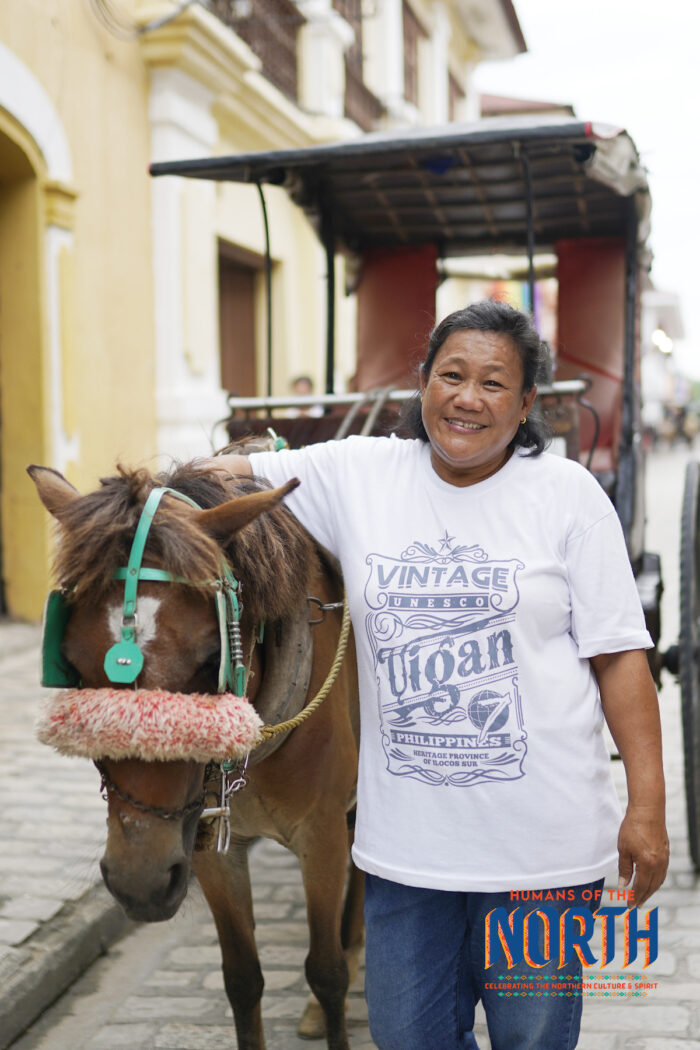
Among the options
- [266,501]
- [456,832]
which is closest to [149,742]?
[266,501]

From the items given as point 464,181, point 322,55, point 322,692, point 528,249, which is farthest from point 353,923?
point 322,55

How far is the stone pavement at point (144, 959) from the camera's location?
3.04 metres

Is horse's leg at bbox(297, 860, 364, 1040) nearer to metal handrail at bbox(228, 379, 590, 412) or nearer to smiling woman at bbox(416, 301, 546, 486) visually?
metal handrail at bbox(228, 379, 590, 412)

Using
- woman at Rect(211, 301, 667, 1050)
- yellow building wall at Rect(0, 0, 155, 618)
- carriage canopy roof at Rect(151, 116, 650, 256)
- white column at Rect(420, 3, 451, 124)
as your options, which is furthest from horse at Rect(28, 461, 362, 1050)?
white column at Rect(420, 3, 451, 124)

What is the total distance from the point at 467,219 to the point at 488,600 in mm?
4216

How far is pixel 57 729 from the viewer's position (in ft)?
5.93

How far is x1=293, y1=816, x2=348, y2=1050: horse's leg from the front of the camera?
265cm

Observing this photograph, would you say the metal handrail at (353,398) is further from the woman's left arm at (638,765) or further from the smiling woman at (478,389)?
the woman's left arm at (638,765)

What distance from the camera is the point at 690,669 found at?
4016 millimetres

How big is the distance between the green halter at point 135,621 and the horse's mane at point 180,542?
0.02m

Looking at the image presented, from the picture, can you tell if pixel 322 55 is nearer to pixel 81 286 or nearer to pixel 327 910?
pixel 81 286

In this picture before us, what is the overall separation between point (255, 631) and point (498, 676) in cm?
52

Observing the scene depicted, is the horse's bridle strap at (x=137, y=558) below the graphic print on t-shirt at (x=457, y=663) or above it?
above

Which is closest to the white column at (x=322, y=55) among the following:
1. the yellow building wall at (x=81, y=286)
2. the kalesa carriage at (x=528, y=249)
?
the yellow building wall at (x=81, y=286)
